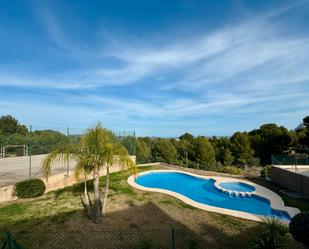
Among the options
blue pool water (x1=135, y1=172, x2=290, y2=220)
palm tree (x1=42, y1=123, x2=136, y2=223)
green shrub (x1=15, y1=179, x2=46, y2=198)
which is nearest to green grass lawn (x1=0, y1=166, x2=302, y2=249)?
green shrub (x1=15, y1=179, x2=46, y2=198)

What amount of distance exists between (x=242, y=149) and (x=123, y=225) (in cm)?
2688

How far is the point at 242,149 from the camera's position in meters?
31.5

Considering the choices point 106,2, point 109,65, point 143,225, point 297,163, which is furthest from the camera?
point 109,65

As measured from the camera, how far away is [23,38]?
45.3 feet

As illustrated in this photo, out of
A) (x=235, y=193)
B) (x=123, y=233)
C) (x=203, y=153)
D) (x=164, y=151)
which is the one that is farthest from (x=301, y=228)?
(x=164, y=151)

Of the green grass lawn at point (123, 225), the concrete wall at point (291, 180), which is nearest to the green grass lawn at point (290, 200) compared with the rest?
the concrete wall at point (291, 180)

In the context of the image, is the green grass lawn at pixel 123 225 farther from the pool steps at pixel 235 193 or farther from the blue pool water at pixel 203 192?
the pool steps at pixel 235 193

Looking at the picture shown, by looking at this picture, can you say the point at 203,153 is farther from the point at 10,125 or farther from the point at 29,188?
the point at 10,125

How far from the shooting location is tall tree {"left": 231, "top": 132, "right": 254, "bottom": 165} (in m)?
31.3

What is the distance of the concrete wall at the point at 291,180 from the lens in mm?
11897

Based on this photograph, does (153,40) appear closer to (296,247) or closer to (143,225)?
(143,225)

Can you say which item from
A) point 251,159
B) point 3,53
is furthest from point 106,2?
point 251,159

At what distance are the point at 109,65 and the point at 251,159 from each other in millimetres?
21579

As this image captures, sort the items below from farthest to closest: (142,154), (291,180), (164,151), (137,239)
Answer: (164,151) → (142,154) → (291,180) → (137,239)
